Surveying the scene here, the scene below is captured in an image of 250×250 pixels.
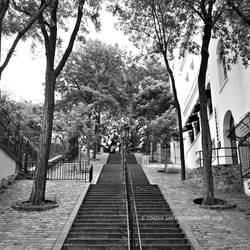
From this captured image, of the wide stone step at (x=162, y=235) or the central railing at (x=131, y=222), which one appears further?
the wide stone step at (x=162, y=235)

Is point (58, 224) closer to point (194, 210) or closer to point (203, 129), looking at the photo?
point (194, 210)

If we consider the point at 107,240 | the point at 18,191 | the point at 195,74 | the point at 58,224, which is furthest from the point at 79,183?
the point at 195,74

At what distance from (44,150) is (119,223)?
4112 millimetres

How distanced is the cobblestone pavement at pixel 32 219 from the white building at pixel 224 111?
6742 millimetres

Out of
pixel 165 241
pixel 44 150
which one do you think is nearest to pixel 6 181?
pixel 44 150

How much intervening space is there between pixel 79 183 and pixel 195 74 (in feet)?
42.0

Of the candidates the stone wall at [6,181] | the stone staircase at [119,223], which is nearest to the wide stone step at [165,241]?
the stone staircase at [119,223]

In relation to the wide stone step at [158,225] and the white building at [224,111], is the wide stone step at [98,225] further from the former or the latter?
the white building at [224,111]

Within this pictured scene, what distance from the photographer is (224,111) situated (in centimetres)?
1570

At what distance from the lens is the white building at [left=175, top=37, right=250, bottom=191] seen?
1232 centimetres

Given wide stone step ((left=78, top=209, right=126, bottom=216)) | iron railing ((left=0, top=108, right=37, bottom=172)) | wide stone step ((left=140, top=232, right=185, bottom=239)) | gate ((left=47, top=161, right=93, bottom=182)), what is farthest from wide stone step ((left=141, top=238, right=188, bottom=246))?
gate ((left=47, top=161, right=93, bottom=182))

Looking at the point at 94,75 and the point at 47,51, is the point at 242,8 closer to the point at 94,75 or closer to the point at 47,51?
the point at 47,51

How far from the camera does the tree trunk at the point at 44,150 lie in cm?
1084

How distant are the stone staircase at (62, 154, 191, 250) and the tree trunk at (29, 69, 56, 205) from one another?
1615 mm
